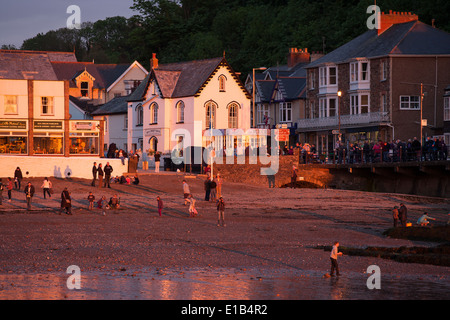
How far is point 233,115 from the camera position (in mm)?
69250

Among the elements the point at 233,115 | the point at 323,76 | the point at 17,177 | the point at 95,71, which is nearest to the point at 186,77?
the point at 233,115

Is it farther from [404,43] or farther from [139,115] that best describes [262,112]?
[404,43]

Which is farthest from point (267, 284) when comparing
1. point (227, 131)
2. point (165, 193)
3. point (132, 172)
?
point (227, 131)

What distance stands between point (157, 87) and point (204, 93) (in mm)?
4807

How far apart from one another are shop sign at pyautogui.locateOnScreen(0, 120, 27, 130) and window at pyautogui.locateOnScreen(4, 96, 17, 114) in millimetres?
695

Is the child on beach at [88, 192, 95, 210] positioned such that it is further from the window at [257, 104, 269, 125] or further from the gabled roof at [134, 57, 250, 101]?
the window at [257, 104, 269, 125]

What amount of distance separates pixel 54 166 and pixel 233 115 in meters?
19.4

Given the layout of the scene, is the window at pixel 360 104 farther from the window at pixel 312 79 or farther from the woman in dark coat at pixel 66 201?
the woman in dark coat at pixel 66 201

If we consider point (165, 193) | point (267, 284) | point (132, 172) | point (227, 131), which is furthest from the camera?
point (227, 131)

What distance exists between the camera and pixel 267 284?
1012 inches

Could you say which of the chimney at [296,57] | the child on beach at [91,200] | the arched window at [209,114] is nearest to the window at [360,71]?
the arched window at [209,114]

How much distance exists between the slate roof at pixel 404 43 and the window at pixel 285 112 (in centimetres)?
947

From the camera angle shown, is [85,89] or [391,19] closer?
[391,19]

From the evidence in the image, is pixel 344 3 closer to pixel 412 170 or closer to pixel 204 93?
pixel 204 93
